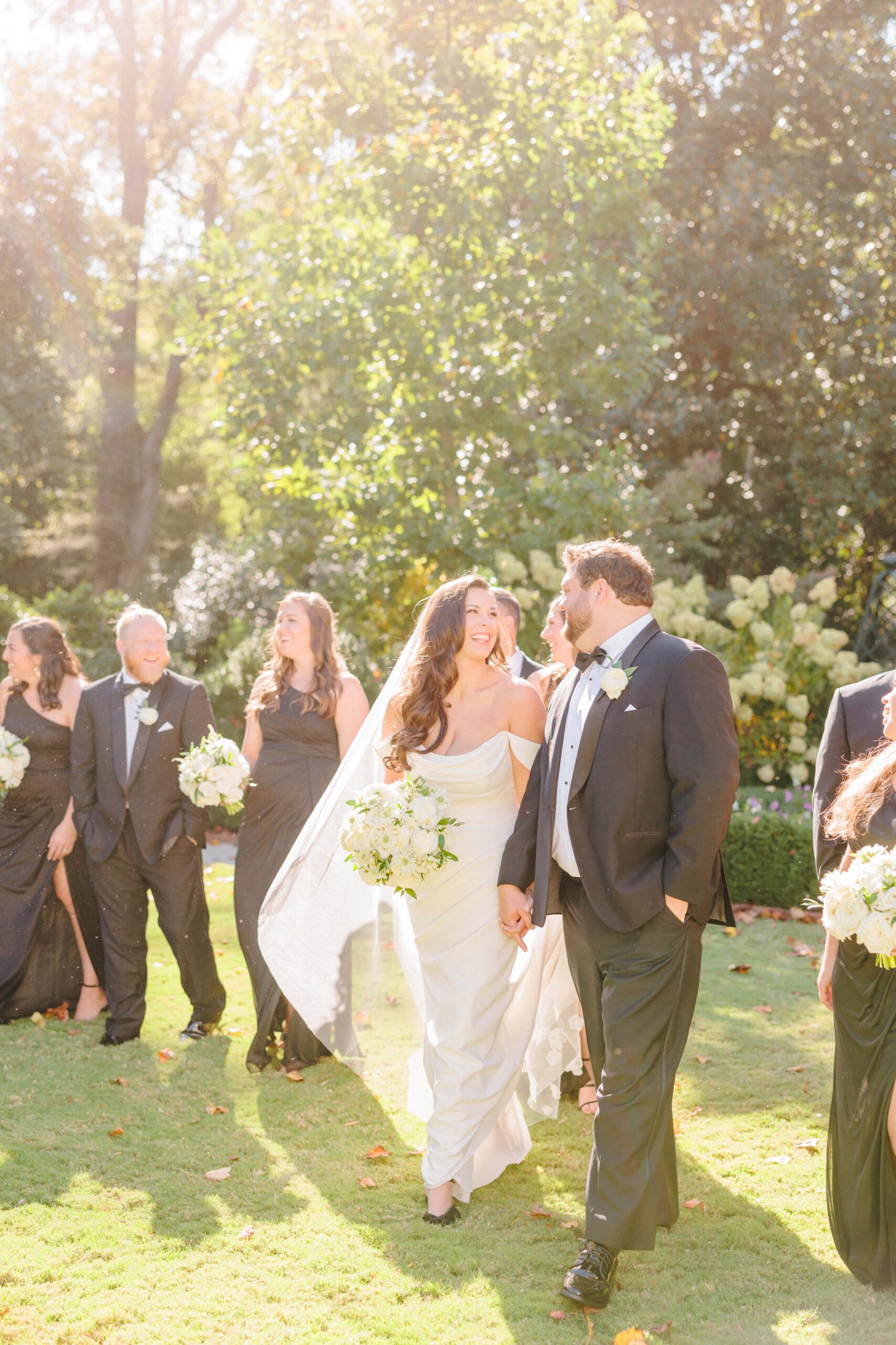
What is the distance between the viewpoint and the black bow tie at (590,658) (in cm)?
398

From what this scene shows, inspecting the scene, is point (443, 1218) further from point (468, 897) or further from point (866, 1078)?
point (866, 1078)

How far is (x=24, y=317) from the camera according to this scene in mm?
19141

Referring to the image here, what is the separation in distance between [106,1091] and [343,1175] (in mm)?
1500

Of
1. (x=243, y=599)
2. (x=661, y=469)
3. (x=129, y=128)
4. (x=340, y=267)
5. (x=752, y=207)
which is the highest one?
(x=129, y=128)

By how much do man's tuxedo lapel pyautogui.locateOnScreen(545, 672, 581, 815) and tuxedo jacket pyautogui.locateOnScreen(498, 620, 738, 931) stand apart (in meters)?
0.15

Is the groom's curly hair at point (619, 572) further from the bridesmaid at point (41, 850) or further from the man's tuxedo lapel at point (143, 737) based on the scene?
the bridesmaid at point (41, 850)

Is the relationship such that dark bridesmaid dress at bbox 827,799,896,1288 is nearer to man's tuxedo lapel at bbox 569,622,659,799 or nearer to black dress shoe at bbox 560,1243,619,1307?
black dress shoe at bbox 560,1243,619,1307

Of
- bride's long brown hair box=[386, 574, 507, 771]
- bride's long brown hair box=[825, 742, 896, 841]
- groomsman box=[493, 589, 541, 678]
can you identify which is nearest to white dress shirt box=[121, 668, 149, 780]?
groomsman box=[493, 589, 541, 678]

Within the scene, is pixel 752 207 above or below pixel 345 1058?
above

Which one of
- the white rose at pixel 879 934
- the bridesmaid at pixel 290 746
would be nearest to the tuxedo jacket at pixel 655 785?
the white rose at pixel 879 934

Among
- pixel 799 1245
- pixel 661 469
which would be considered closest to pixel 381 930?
pixel 799 1245

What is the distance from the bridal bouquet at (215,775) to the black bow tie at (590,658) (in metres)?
2.52

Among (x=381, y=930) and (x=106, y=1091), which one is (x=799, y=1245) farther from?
(x=106, y=1091)

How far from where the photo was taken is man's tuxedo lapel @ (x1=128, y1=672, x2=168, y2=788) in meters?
6.38
